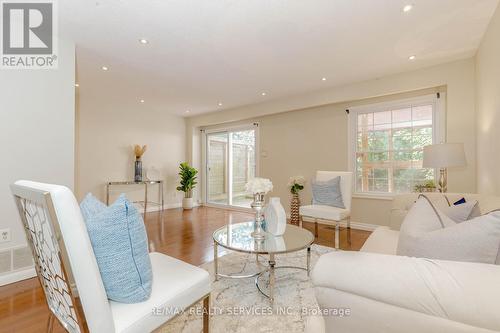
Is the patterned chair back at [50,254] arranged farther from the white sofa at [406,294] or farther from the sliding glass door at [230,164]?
the sliding glass door at [230,164]

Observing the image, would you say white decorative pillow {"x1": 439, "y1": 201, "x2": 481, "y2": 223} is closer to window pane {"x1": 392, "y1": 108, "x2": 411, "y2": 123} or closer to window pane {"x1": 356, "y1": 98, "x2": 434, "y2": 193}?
window pane {"x1": 356, "y1": 98, "x2": 434, "y2": 193}

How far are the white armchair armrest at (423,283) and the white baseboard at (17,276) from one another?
112 inches

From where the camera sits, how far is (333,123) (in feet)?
14.5

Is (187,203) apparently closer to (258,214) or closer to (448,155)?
(258,214)

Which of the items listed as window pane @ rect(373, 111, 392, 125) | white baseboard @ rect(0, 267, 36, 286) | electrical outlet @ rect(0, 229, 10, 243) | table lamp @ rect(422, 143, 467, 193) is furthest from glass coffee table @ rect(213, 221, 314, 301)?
window pane @ rect(373, 111, 392, 125)

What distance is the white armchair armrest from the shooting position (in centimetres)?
65

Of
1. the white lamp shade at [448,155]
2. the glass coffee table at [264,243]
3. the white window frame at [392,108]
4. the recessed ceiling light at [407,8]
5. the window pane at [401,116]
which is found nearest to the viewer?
the glass coffee table at [264,243]

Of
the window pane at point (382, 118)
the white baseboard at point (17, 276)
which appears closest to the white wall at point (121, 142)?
the white baseboard at point (17, 276)

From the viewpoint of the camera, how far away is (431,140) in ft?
11.6

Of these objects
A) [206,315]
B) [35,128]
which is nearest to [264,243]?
[206,315]

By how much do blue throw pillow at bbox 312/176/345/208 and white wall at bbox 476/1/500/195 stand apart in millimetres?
1534

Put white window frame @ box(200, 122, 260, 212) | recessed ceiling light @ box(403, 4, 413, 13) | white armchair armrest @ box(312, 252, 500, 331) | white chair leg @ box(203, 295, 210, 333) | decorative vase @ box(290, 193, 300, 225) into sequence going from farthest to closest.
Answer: white window frame @ box(200, 122, 260, 212) → decorative vase @ box(290, 193, 300, 225) → recessed ceiling light @ box(403, 4, 413, 13) → white chair leg @ box(203, 295, 210, 333) → white armchair armrest @ box(312, 252, 500, 331)

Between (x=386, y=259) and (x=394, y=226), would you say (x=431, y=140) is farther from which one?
(x=386, y=259)

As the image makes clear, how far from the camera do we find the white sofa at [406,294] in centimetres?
65
